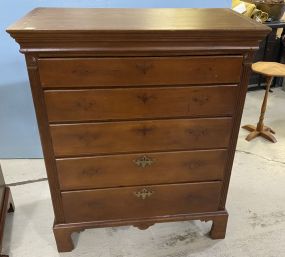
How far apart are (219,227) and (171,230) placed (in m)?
0.25

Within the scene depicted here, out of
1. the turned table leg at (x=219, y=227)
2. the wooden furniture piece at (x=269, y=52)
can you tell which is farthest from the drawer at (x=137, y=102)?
the wooden furniture piece at (x=269, y=52)

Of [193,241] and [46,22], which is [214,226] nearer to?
[193,241]

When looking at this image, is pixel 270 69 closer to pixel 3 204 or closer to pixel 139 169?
pixel 139 169

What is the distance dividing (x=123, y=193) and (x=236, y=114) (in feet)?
1.98

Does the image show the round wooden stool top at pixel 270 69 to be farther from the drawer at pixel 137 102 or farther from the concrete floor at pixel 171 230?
the drawer at pixel 137 102

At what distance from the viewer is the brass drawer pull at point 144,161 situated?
127cm

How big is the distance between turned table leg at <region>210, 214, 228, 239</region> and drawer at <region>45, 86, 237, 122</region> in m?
0.58

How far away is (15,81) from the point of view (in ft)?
5.96

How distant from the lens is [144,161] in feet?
4.18

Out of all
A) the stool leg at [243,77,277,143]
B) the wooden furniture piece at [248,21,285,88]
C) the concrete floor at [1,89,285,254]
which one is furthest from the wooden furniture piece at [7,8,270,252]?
the wooden furniture piece at [248,21,285,88]

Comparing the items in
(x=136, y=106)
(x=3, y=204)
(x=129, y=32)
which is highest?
(x=129, y=32)

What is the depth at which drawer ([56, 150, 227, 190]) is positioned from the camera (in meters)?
1.25

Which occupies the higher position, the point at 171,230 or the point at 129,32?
the point at 129,32

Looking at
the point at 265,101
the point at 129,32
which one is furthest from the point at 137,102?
the point at 265,101
